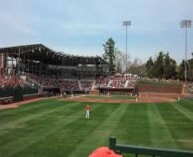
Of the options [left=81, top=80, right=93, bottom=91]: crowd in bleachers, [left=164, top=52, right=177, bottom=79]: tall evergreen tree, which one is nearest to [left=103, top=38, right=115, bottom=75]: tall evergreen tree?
[left=164, top=52, right=177, bottom=79]: tall evergreen tree

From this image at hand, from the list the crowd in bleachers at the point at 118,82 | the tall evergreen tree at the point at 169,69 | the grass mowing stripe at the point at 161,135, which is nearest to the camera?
the grass mowing stripe at the point at 161,135

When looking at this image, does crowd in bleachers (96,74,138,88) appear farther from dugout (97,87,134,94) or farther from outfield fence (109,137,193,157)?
outfield fence (109,137,193,157)

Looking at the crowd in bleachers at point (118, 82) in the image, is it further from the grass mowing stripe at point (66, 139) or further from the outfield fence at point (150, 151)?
the outfield fence at point (150, 151)

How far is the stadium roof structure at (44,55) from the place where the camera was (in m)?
72.7

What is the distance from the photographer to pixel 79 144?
19062mm

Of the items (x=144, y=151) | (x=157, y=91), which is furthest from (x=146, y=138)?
(x=157, y=91)

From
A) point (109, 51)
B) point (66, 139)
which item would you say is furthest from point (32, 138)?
point (109, 51)

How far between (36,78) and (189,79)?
53763 mm

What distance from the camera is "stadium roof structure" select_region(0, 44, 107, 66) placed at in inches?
2862

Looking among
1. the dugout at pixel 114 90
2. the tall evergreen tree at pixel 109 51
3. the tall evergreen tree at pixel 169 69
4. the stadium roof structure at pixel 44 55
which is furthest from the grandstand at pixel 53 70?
the tall evergreen tree at pixel 109 51

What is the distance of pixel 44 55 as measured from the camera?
87.0 m

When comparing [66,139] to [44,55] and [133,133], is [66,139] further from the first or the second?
[44,55]

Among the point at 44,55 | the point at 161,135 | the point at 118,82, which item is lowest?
the point at 161,135

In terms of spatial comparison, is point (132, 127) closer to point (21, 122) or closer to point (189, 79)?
point (21, 122)
